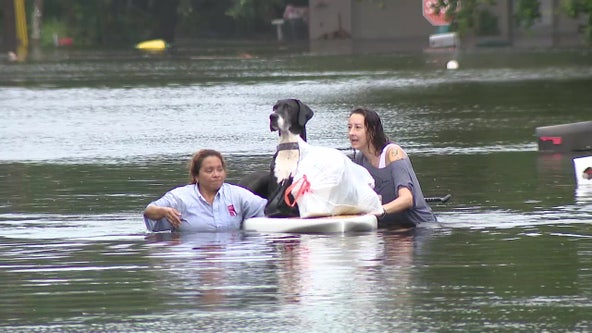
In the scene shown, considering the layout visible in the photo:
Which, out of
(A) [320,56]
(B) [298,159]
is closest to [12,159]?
(B) [298,159]

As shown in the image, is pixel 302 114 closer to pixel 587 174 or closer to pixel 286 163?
pixel 286 163

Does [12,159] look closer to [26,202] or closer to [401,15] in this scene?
[26,202]

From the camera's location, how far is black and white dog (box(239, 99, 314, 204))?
45.8ft

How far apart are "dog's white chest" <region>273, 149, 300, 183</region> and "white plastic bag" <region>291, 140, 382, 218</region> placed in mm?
112

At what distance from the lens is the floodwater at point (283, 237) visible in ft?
33.2

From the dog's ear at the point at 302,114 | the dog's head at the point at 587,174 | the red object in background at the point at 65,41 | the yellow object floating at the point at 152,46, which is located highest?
the dog's ear at the point at 302,114

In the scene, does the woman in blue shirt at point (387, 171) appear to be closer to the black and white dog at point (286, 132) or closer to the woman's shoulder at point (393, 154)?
the woman's shoulder at point (393, 154)

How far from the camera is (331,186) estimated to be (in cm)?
1373

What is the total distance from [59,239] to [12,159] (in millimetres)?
9036

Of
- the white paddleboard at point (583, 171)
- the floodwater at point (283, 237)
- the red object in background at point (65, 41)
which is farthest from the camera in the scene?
the red object in background at point (65, 41)

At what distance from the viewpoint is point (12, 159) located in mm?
22984

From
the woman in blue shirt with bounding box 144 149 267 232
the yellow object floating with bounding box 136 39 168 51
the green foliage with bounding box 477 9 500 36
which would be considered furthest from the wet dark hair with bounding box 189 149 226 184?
the green foliage with bounding box 477 9 500 36

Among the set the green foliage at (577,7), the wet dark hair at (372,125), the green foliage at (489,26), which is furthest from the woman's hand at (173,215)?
the green foliage at (489,26)

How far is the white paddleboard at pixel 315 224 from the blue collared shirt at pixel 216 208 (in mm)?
100
